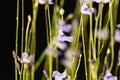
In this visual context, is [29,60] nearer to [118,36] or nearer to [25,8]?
[118,36]

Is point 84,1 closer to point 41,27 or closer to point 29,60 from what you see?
point 29,60
